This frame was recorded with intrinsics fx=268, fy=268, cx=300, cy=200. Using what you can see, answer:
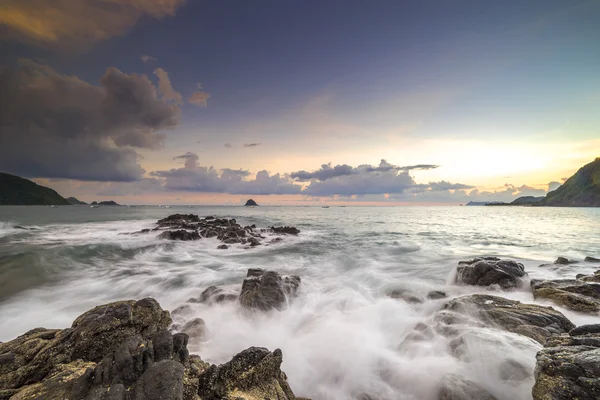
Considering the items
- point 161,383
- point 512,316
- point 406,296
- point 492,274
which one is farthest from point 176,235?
point 512,316

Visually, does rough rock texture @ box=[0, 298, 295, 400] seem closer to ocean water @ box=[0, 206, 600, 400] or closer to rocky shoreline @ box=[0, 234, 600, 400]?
rocky shoreline @ box=[0, 234, 600, 400]

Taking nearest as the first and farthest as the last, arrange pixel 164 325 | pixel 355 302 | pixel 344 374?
pixel 344 374
pixel 164 325
pixel 355 302

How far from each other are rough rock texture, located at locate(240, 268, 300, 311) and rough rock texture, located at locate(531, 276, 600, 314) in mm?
8752

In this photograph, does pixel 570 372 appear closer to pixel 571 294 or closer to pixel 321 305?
pixel 571 294

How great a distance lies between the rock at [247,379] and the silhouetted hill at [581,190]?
8239 inches

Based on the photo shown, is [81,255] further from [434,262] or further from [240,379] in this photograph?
[434,262]

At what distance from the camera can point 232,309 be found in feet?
31.6

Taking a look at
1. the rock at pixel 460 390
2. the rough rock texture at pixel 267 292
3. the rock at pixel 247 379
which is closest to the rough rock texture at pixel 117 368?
the rock at pixel 247 379

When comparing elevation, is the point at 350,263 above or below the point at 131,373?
below

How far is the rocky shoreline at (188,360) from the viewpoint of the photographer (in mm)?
3529

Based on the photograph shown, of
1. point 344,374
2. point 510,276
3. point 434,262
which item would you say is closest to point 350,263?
point 434,262

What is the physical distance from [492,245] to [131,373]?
2999cm

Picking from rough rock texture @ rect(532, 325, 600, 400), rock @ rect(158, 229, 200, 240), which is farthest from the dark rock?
→ rock @ rect(158, 229, 200, 240)

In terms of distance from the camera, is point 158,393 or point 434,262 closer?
point 158,393
